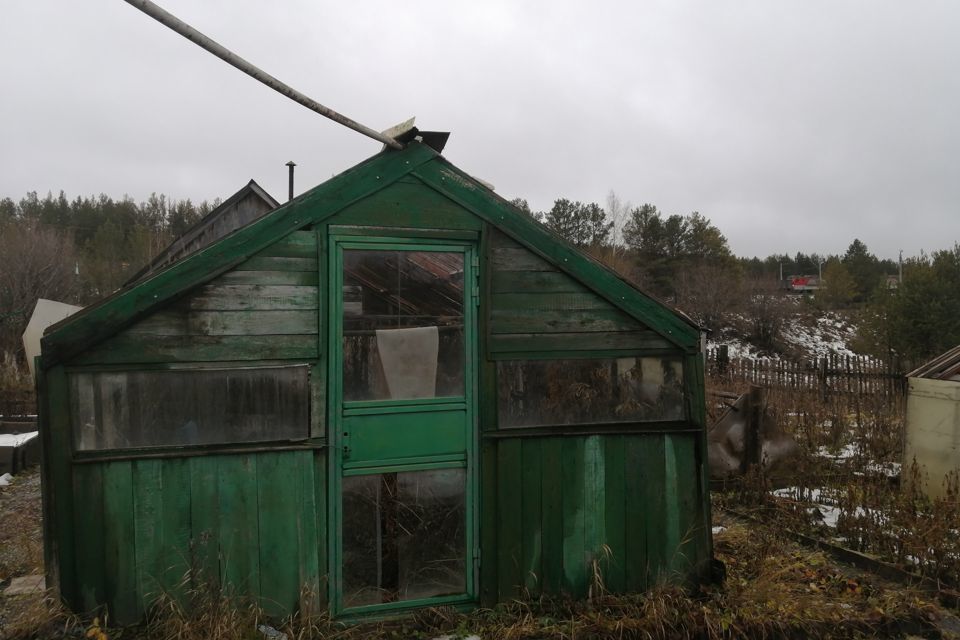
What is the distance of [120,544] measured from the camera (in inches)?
143

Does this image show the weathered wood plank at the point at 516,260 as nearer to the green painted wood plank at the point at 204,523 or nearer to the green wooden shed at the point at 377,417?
the green wooden shed at the point at 377,417

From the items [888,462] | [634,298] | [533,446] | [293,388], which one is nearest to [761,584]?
[533,446]

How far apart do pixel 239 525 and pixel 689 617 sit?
9.98 feet

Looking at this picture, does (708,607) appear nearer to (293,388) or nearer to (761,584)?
(761,584)

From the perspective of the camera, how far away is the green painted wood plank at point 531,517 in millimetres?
4277

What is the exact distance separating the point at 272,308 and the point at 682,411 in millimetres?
3011

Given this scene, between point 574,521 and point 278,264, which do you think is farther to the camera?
point 574,521

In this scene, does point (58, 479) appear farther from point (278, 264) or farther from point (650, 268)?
point (650, 268)

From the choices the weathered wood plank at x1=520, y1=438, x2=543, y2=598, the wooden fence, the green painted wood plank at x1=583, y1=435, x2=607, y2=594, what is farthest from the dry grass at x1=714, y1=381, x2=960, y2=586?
the weathered wood plank at x1=520, y1=438, x2=543, y2=598

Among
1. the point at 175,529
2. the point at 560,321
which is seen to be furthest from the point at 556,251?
the point at 175,529

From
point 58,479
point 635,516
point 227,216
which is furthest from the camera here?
point 227,216

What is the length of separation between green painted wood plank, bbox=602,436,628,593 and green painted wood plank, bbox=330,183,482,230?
190cm

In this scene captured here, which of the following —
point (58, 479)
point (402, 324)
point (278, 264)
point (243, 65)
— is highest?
point (243, 65)

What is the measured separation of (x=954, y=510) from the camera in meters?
5.78
